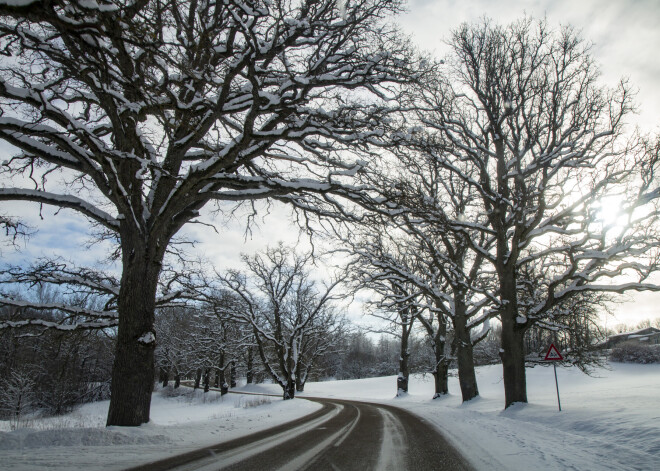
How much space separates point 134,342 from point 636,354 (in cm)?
5050

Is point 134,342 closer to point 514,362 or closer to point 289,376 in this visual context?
point 514,362

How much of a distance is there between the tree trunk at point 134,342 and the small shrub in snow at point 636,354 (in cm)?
4942

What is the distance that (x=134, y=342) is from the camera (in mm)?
6453

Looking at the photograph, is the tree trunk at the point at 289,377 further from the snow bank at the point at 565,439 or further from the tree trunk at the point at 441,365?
the snow bank at the point at 565,439

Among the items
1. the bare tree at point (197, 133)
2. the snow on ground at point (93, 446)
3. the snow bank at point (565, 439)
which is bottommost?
the snow bank at point (565, 439)

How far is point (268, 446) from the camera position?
19.2 feet

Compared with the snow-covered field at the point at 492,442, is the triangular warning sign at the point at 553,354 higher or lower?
higher

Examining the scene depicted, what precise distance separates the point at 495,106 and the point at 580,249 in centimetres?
569

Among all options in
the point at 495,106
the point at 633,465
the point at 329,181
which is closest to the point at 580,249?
the point at 495,106

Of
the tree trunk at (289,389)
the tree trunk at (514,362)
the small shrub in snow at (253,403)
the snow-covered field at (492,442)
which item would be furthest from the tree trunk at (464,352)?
the small shrub in snow at (253,403)

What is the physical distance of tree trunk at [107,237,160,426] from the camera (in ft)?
20.5

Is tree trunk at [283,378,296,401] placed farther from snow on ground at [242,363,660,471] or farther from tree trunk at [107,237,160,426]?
tree trunk at [107,237,160,426]

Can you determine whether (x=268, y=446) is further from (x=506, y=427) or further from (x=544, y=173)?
(x=544, y=173)

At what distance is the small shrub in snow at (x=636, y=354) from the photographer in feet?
122
